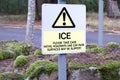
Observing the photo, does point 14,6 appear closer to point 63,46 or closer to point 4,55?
point 4,55

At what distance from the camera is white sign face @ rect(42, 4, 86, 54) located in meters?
3.64

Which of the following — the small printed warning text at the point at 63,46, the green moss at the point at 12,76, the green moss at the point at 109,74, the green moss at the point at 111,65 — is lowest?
the green moss at the point at 12,76

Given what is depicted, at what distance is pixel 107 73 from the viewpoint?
564cm

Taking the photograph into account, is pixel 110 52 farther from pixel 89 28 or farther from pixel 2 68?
pixel 89 28

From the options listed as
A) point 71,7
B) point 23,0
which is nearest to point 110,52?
point 71,7

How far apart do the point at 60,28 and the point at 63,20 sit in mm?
81

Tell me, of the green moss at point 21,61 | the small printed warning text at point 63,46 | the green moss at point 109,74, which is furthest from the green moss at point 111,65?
the small printed warning text at point 63,46

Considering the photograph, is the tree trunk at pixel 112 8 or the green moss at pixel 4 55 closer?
the green moss at pixel 4 55

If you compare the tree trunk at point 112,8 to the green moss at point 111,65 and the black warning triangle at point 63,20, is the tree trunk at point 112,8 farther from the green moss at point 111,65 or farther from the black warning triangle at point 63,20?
the black warning triangle at point 63,20

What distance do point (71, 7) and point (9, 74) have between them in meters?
2.58

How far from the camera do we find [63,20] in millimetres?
3666

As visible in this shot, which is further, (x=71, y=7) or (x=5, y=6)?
(x=5, y=6)

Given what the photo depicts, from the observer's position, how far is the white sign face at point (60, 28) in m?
3.64

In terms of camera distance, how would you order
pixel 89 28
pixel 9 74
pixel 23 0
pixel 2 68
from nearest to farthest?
1. pixel 9 74
2. pixel 2 68
3. pixel 89 28
4. pixel 23 0
